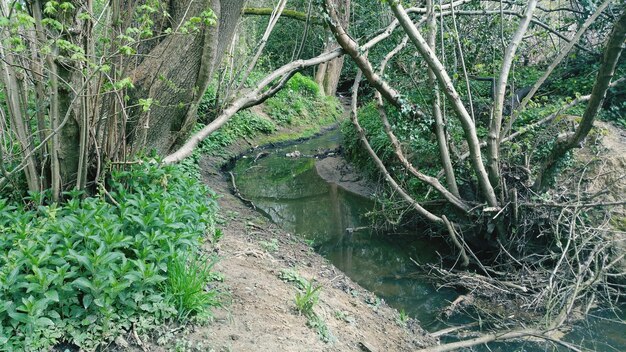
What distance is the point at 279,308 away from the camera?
4.12 meters

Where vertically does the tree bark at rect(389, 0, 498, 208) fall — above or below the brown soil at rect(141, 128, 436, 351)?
above

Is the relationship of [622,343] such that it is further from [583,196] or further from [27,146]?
[27,146]

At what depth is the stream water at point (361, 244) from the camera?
583 centimetres

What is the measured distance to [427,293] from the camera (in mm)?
6613

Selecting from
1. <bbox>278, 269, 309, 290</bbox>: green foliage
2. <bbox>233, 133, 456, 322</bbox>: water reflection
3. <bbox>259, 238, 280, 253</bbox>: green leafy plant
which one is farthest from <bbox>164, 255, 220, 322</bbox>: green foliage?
<bbox>233, 133, 456, 322</bbox>: water reflection

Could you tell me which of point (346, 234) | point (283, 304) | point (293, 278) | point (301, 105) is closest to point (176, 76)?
point (293, 278)

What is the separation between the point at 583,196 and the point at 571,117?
57.2 inches

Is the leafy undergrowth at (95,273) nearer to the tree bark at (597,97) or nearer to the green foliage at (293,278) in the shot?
the green foliage at (293,278)

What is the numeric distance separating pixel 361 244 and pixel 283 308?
4.04 meters

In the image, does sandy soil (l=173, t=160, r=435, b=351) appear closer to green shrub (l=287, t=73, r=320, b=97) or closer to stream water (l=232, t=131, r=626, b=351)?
stream water (l=232, t=131, r=626, b=351)

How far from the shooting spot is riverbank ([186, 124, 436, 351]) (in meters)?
3.67

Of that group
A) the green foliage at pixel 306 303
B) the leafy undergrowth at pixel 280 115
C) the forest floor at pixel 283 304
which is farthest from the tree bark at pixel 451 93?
the leafy undergrowth at pixel 280 115

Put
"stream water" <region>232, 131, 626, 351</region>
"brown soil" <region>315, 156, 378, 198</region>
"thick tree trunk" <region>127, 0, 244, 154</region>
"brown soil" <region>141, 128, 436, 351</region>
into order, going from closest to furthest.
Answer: "brown soil" <region>141, 128, 436, 351</region> → "thick tree trunk" <region>127, 0, 244, 154</region> → "stream water" <region>232, 131, 626, 351</region> → "brown soil" <region>315, 156, 378, 198</region>

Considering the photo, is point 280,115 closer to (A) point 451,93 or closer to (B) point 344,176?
(B) point 344,176
